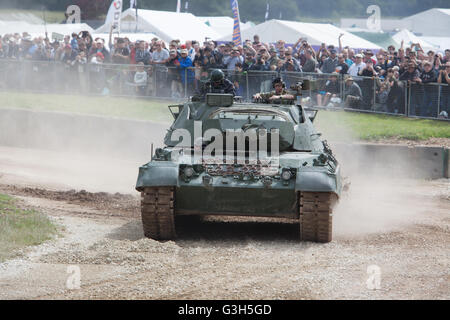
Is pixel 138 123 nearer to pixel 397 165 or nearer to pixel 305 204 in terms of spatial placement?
pixel 397 165

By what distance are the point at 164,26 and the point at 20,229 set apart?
78.2ft

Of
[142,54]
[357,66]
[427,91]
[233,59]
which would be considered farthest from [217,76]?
[142,54]

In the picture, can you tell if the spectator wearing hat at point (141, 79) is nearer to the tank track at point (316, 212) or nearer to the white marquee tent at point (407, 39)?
the tank track at point (316, 212)

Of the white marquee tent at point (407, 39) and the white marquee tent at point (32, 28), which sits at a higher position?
the white marquee tent at point (32, 28)

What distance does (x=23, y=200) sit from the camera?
13.5 meters

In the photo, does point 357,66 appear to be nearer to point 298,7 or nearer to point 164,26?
point 164,26

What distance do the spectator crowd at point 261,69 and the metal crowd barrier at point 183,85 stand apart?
23 millimetres

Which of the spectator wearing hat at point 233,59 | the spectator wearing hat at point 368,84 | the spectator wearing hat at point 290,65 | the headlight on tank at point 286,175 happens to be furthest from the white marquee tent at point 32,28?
the headlight on tank at point 286,175

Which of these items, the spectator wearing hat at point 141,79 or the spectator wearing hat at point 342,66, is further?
the spectator wearing hat at point 141,79

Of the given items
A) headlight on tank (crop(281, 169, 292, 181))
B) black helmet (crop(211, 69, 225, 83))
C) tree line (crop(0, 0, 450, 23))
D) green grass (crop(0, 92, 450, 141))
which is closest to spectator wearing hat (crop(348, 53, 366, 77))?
green grass (crop(0, 92, 450, 141))

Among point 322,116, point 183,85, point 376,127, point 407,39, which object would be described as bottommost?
point 376,127

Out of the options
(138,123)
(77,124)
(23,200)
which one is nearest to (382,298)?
(23,200)

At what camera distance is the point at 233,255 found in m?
9.89

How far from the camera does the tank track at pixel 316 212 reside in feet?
33.9
